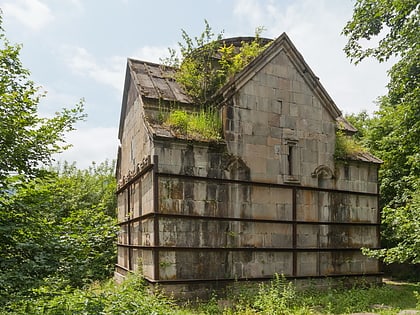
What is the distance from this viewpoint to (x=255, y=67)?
37.7 ft

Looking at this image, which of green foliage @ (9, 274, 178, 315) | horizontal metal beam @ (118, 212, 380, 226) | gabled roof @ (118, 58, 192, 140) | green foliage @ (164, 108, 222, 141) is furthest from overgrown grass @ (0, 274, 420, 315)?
gabled roof @ (118, 58, 192, 140)

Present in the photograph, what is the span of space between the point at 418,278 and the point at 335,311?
27.0 feet

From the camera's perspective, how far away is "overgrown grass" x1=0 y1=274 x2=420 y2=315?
20.9 feet

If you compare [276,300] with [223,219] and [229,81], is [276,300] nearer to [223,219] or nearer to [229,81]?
[223,219]

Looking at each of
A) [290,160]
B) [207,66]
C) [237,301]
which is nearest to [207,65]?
[207,66]

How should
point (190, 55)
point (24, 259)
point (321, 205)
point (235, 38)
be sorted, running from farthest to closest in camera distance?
point (235, 38), point (190, 55), point (321, 205), point (24, 259)

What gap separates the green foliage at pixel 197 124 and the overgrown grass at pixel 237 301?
4201mm

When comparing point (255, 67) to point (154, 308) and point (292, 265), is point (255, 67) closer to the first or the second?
point (292, 265)

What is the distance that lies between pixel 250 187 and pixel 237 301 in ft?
10.4

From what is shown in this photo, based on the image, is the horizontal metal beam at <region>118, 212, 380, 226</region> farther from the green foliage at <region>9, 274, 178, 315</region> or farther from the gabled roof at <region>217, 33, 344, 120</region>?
the gabled roof at <region>217, 33, 344, 120</region>

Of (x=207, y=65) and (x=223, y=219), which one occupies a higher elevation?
(x=207, y=65)

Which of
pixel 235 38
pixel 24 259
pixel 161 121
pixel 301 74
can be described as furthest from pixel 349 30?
pixel 24 259

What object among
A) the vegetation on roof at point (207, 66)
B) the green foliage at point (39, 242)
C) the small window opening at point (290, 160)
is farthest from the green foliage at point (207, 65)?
the green foliage at point (39, 242)

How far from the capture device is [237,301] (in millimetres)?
9875
